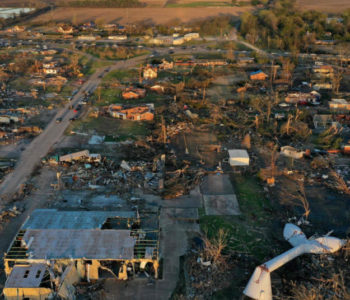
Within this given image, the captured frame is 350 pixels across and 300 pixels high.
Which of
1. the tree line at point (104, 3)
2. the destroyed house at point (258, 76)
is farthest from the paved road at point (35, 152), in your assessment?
the tree line at point (104, 3)

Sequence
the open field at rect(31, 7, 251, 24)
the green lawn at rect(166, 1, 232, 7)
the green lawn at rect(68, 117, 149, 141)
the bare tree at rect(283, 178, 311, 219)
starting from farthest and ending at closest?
the green lawn at rect(166, 1, 232, 7), the open field at rect(31, 7, 251, 24), the green lawn at rect(68, 117, 149, 141), the bare tree at rect(283, 178, 311, 219)

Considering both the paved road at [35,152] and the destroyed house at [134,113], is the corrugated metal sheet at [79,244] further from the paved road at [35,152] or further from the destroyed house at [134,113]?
the destroyed house at [134,113]

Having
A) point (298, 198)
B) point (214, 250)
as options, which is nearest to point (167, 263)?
point (214, 250)

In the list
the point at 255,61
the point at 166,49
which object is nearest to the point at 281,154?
the point at 255,61

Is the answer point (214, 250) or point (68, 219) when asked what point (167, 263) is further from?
point (68, 219)

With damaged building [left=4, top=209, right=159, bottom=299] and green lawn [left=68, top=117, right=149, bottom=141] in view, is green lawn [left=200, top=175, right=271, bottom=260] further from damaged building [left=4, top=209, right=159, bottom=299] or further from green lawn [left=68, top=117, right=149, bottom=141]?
green lawn [left=68, top=117, right=149, bottom=141]

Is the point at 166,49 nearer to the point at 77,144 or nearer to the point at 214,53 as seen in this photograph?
the point at 214,53

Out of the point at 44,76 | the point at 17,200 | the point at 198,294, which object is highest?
the point at 44,76

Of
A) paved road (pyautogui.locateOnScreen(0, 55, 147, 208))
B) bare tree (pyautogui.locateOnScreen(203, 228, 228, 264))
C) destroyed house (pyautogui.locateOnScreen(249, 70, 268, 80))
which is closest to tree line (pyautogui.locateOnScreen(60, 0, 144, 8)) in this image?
destroyed house (pyautogui.locateOnScreen(249, 70, 268, 80))

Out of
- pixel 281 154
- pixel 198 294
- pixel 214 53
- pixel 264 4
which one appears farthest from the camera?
pixel 264 4
